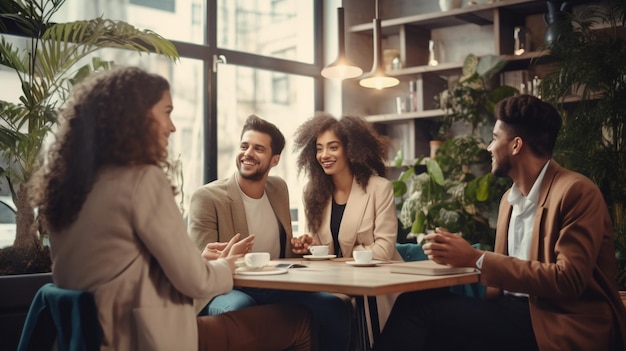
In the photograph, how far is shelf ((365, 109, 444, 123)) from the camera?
5508mm

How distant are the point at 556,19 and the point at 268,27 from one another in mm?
2266

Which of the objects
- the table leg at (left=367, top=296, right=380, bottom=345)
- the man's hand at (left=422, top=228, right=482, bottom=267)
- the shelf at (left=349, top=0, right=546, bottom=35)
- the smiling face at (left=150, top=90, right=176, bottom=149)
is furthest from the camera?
the shelf at (left=349, top=0, right=546, bottom=35)

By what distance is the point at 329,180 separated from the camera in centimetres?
363

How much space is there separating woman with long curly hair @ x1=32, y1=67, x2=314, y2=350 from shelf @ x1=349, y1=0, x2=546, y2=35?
3.83 metres

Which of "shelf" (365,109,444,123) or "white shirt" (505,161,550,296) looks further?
"shelf" (365,109,444,123)

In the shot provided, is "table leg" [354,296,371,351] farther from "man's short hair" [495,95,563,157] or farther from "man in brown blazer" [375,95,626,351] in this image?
"man's short hair" [495,95,563,157]

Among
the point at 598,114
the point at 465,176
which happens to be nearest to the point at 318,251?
the point at 598,114

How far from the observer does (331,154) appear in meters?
3.61

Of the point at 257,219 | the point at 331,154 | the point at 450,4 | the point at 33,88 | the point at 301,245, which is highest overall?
the point at 450,4

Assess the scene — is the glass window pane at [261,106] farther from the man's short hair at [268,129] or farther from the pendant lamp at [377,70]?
the man's short hair at [268,129]

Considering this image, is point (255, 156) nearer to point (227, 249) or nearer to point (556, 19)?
point (227, 249)

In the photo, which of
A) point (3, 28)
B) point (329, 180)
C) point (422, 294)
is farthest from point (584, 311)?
point (3, 28)

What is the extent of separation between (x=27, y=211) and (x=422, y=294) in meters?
2.20

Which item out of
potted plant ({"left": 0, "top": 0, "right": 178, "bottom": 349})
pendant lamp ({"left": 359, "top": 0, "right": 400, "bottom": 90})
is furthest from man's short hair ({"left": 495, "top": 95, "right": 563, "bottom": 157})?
potted plant ({"left": 0, "top": 0, "right": 178, "bottom": 349})
